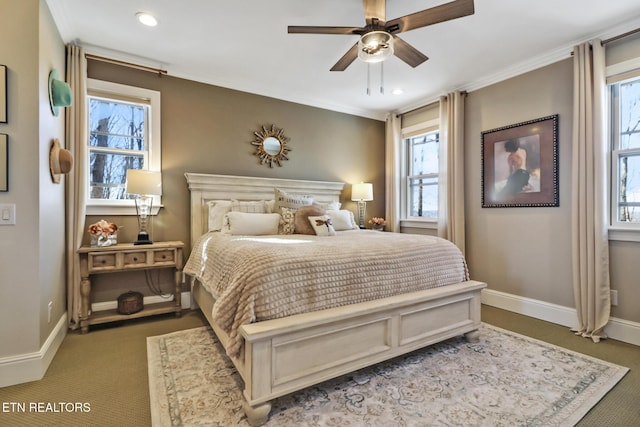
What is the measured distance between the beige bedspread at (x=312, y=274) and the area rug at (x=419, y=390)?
419mm

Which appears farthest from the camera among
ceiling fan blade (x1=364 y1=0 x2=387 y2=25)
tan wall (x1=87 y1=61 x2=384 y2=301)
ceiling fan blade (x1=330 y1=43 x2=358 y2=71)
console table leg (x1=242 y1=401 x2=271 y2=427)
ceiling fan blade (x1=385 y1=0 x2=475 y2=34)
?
tan wall (x1=87 y1=61 x2=384 y2=301)

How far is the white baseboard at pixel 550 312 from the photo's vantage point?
2.53 meters

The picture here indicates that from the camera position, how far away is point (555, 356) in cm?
227

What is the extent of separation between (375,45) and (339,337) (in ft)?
6.54

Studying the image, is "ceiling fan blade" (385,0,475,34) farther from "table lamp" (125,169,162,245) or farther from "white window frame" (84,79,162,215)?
"white window frame" (84,79,162,215)

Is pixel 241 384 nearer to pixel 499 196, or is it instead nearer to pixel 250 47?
pixel 250 47

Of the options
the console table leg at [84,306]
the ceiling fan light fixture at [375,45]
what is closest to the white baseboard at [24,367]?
the console table leg at [84,306]

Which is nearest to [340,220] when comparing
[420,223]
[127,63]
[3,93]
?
[420,223]

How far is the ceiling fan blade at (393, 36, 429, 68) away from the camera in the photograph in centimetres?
225

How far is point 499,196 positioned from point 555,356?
1.77m

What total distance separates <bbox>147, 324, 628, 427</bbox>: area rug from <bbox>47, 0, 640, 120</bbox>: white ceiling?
268cm

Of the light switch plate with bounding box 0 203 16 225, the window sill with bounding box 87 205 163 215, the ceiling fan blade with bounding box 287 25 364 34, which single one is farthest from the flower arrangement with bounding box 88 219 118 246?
the ceiling fan blade with bounding box 287 25 364 34

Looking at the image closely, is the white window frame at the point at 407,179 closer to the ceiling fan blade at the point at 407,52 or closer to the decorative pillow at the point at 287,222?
the ceiling fan blade at the point at 407,52

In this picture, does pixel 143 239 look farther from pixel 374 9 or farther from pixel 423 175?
pixel 423 175
